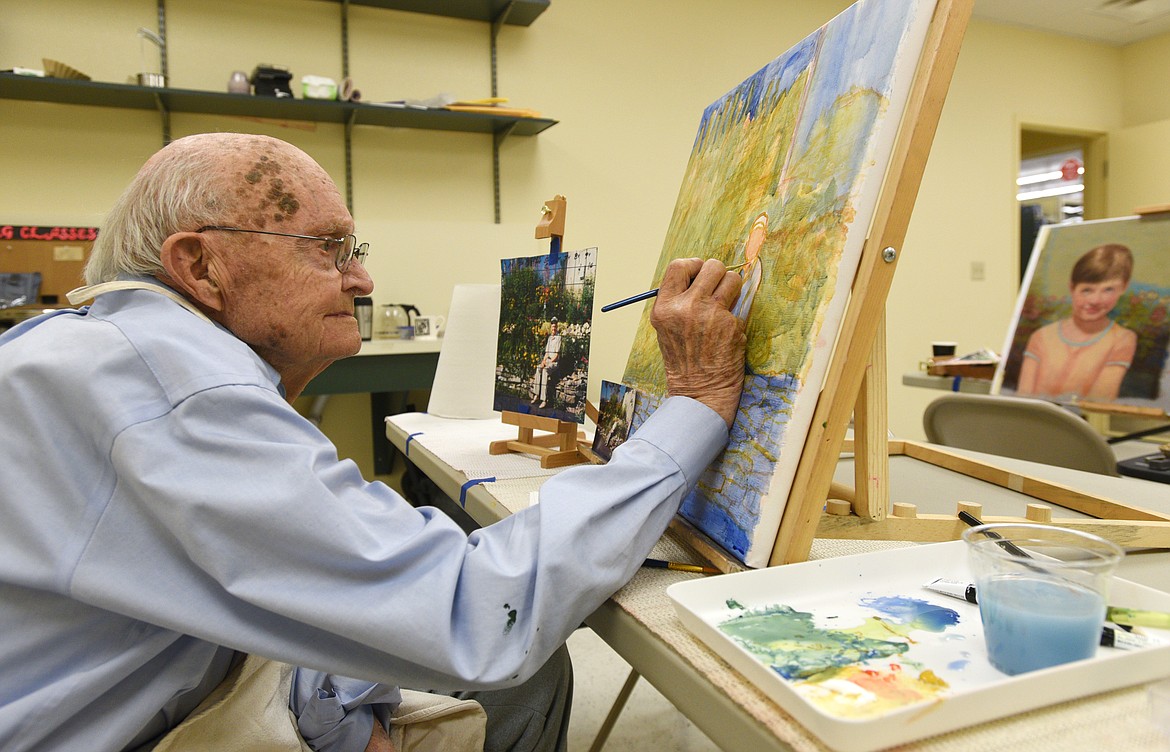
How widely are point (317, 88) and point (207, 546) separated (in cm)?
298

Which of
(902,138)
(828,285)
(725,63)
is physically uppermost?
(725,63)

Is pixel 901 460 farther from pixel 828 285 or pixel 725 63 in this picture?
pixel 725 63

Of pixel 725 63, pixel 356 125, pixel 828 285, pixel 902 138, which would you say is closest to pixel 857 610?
pixel 828 285

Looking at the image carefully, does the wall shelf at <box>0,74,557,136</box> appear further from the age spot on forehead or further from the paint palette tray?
the paint palette tray

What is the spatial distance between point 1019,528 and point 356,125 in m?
3.40

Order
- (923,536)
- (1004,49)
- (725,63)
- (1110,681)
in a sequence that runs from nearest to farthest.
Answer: (1110,681) → (923,536) → (725,63) → (1004,49)

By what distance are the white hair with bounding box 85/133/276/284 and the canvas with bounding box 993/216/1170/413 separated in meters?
2.73

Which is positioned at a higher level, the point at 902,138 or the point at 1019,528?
the point at 902,138

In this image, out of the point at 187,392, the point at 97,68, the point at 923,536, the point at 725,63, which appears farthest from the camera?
the point at 725,63

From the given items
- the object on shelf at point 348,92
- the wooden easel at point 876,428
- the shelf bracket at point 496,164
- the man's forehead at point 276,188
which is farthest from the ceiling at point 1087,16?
the man's forehead at point 276,188

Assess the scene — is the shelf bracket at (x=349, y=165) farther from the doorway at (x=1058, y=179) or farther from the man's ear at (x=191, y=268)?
the doorway at (x=1058, y=179)

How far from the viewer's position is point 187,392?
0.62 m

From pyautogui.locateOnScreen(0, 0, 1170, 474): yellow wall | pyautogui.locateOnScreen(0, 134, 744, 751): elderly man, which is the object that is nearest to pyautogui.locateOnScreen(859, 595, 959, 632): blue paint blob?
pyautogui.locateOnScreen(0, 134, 744, 751): elderly man

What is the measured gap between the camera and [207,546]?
1.95 ft
